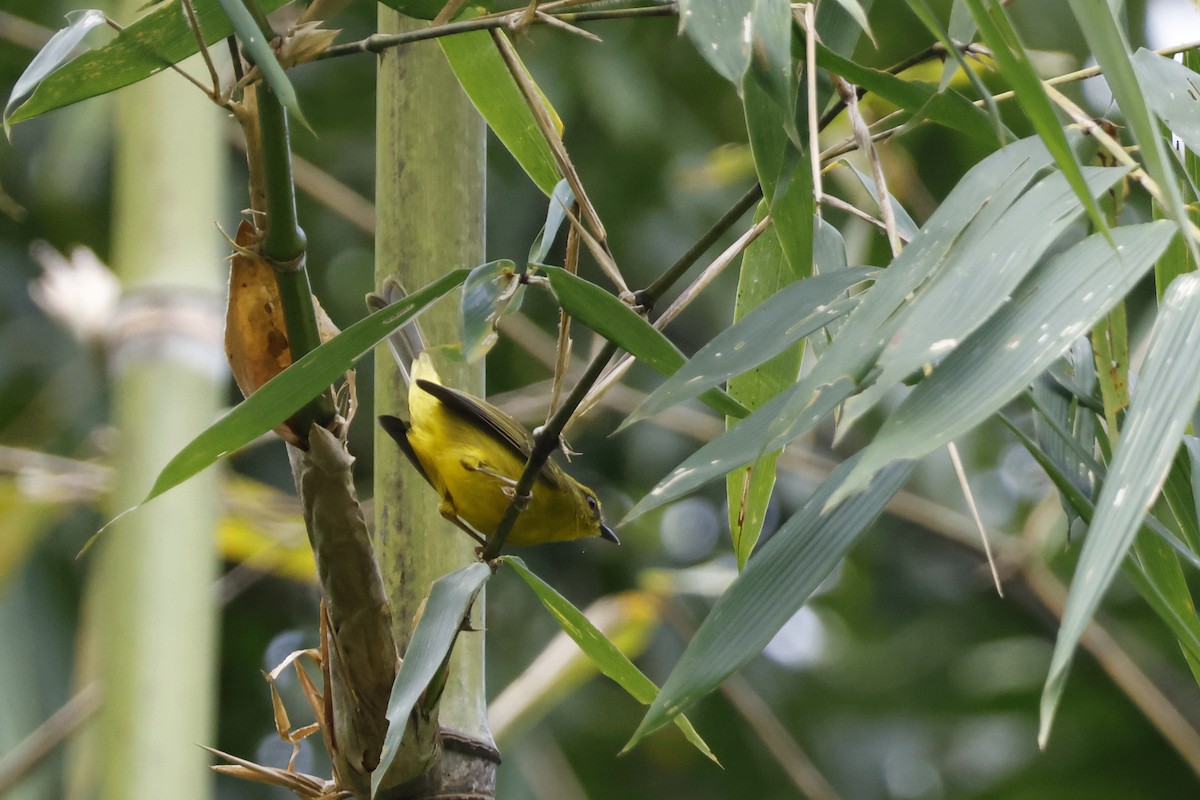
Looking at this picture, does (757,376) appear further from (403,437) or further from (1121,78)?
(1121,78)

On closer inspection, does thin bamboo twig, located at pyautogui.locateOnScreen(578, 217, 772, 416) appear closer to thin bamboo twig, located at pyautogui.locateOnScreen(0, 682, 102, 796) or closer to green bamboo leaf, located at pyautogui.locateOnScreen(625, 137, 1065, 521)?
green bamboo leaf, located at pyautogui.locateOnScreen(625, 137, 1065, 521)

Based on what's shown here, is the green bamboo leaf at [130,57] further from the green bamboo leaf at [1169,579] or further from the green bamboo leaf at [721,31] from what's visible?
the green bamboo leaf at [1169,579]

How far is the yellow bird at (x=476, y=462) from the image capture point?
197 cm

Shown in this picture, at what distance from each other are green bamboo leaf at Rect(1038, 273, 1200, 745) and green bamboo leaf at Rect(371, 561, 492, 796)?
58 centimetres

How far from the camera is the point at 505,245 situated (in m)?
5.60

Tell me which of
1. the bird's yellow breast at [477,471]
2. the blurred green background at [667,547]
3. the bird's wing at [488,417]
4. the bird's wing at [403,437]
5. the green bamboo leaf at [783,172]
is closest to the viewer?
the green bamboo leaf at [783,172]

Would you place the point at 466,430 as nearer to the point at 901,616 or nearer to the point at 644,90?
the point at 644,90

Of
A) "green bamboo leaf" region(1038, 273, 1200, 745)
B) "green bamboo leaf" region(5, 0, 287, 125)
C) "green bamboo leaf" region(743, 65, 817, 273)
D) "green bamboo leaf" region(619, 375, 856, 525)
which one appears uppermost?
"green bamboo leaf" region(5, 0, 287, 125)

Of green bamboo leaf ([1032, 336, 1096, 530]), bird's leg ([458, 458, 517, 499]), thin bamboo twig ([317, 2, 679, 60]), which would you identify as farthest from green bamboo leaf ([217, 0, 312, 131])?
bird's leg ([458, 458, 517, 499])

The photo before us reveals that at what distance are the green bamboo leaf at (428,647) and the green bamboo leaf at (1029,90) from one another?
28.4 inches

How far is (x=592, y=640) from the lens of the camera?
1.55 m

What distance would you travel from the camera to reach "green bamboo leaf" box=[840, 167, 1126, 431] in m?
1.12

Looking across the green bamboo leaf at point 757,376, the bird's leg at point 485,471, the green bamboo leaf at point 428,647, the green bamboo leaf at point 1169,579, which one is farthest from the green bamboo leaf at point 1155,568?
the bird's leg at point 485,471

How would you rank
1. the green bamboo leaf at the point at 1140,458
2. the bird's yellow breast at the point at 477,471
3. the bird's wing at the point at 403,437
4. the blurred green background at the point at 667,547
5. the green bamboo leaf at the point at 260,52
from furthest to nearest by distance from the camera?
the blurred green background at the point at 667,547
the bird's yellow breast at the point at 477,471
the bird's wing at the point at 403,437
the green bamboo leaf at the point at 260,52
the green bamboo leaf at the point at 1140,458
